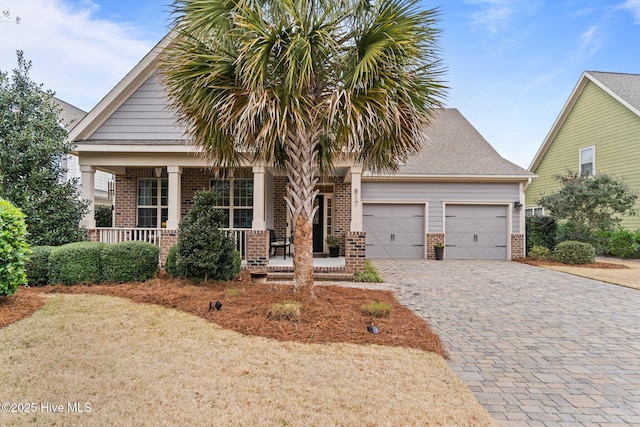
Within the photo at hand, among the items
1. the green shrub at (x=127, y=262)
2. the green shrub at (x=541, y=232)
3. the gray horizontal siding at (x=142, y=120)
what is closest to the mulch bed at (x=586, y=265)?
the green shrub at (x=541, y=232)

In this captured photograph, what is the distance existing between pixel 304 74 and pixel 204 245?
4150 mm

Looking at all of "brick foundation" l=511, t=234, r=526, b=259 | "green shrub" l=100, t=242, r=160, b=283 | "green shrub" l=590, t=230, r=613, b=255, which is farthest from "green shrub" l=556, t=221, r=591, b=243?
"green shrub" l=100, t=242, r=160, b=283

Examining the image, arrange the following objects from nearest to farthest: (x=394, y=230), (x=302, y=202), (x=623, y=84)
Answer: (x=302, y=202)
(x=394, y=230)
(x=623, y=84)

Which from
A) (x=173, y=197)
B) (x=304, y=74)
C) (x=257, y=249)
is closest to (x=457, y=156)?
(x=257, y=249)

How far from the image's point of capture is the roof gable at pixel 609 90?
1485cm

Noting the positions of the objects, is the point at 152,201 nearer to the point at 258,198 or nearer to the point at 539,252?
the point at 258,198

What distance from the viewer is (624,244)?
14.2 m

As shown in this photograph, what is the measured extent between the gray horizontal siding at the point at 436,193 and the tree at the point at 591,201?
5.42ft

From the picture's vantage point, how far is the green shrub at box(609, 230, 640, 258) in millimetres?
13891

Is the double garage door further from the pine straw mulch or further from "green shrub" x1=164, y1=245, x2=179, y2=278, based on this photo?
"green shrub" x1=164, y1=245, x2=179, y2=278

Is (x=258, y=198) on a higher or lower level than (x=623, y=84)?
lower

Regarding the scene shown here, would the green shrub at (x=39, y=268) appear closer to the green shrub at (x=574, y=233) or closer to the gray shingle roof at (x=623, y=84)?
the green shrub at (x=574, y=233)

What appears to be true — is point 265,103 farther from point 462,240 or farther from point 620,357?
point 462,240

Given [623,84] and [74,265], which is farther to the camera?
[623,84]
